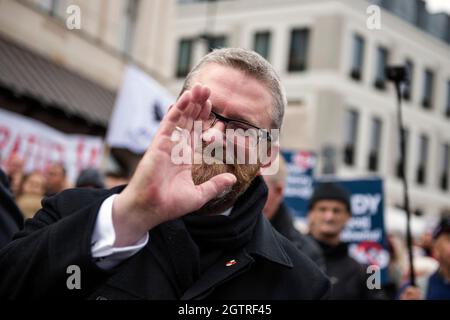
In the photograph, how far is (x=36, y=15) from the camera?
1173cm

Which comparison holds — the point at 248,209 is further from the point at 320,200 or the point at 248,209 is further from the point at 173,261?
the point at 320,200

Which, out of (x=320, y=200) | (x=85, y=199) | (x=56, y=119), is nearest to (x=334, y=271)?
(x=320, y=200)

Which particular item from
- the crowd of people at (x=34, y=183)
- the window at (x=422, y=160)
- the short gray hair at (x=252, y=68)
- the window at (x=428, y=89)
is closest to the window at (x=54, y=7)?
the crowd of people at (x=34, y=183)

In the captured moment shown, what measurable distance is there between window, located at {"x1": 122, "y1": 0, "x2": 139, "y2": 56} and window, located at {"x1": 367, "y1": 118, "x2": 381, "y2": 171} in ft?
59.3

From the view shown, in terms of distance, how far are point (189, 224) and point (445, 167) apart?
114ft

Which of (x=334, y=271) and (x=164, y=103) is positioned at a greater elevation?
(x=164, y=103)

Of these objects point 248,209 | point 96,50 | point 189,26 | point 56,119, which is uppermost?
point 189,26

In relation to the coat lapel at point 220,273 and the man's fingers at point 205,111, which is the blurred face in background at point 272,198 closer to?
the coat lapel at point 220,273

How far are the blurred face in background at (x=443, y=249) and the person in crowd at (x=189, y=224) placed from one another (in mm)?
2568

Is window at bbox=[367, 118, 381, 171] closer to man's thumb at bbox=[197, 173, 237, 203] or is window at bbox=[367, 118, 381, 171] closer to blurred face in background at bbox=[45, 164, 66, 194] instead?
blurred face in background at bbox=[45, 164, 66, 194]

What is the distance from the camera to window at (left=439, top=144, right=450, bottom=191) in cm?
3430

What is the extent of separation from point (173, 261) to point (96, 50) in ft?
39.6

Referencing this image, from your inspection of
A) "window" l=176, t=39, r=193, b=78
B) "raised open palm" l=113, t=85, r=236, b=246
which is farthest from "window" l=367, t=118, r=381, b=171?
"raised open palm" l=113, t=85, r=236, b=246

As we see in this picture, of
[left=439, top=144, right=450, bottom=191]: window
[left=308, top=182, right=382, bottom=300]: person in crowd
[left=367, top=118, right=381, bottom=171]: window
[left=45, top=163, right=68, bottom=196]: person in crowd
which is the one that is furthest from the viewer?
[left=439, top=144, right=450, bottom=191]: window
